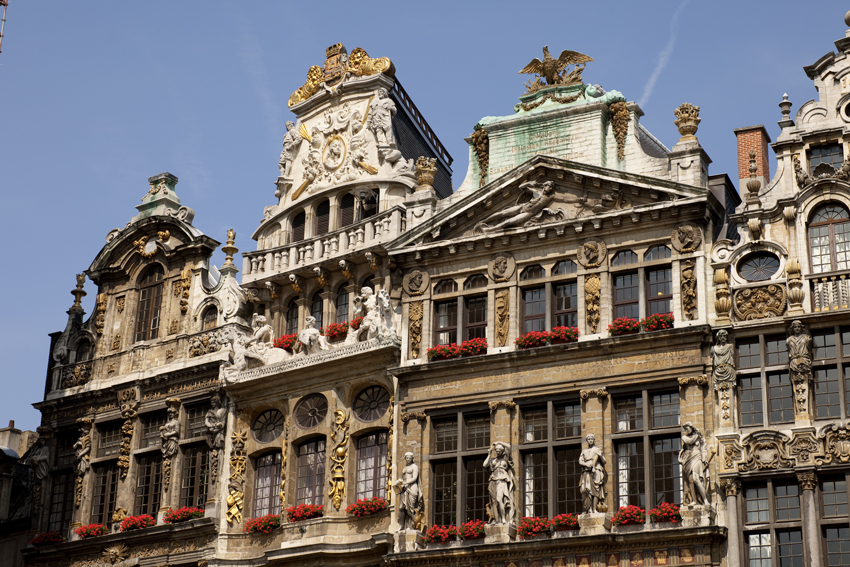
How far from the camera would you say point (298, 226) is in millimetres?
39656

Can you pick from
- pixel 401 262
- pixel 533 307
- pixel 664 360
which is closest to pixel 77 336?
pixel 401 262

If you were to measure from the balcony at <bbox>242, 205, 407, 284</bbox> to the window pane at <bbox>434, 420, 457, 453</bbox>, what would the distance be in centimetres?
556

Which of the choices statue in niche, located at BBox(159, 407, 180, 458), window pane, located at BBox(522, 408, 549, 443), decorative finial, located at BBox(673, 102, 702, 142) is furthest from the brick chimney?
statue in niche, located at BBox(159, 407, 180, 458)

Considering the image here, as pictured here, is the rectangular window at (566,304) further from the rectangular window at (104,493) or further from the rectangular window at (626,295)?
the rectangular window at (104,493)

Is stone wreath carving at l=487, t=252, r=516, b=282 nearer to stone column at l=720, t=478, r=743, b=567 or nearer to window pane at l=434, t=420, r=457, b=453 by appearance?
window pane at l=434, t=420, r=457, b=453

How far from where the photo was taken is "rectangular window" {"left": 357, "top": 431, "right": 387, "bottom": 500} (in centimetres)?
3466

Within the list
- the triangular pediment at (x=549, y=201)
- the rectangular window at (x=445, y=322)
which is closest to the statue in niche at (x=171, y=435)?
the triangular pediment at (x=549, y=201)

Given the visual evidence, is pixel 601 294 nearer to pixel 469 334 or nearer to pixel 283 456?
pixel 469 334

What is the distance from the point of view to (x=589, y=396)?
1249 inches

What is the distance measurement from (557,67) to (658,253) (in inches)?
264

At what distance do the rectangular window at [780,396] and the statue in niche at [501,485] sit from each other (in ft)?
20.7

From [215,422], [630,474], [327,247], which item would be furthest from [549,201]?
[215,422]

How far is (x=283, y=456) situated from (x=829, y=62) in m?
17.7

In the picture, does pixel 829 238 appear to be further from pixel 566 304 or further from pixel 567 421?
pixel 567 421
